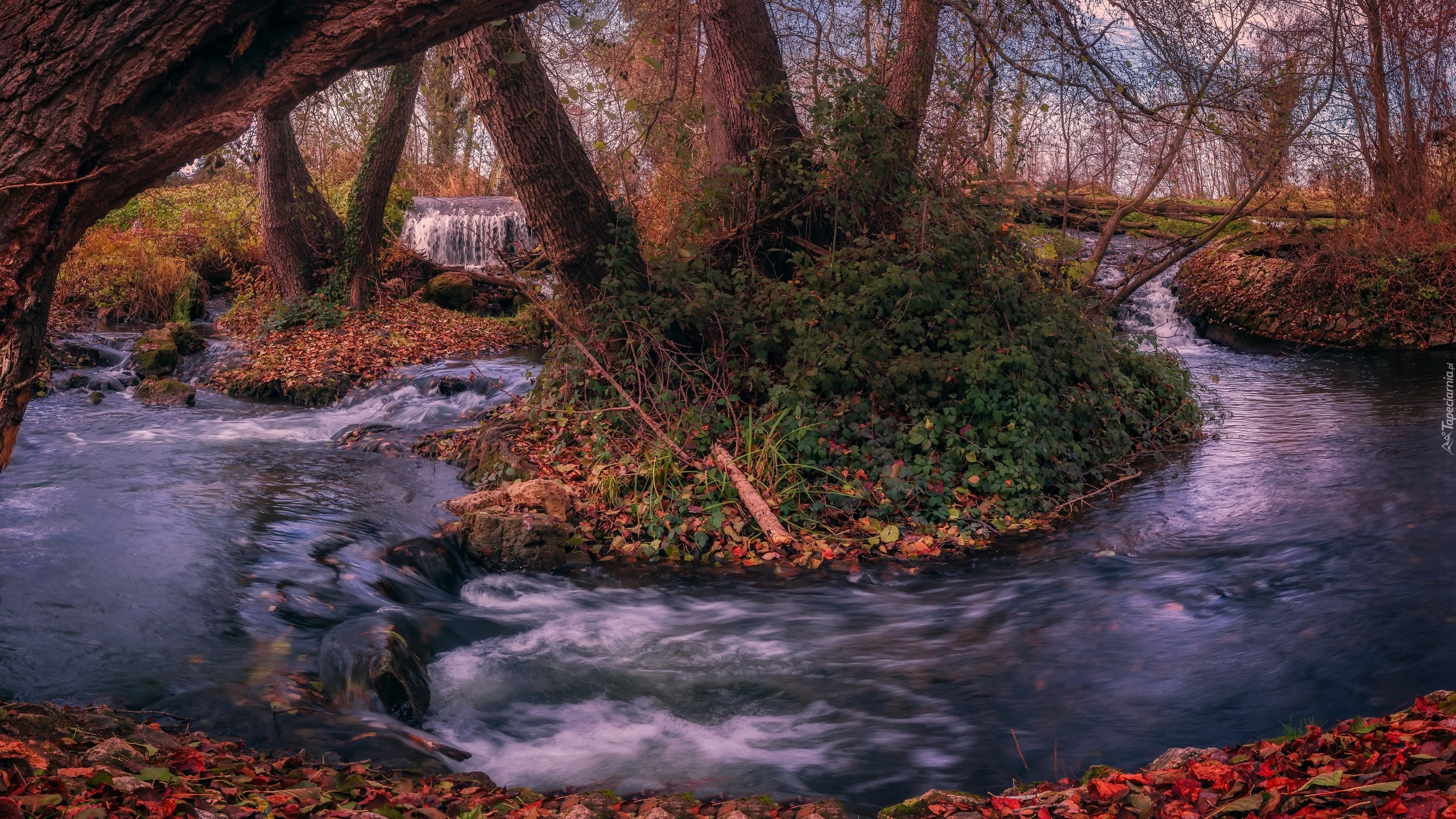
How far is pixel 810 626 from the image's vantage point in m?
6.27

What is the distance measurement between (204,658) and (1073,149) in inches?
358

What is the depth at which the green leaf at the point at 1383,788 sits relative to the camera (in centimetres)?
307

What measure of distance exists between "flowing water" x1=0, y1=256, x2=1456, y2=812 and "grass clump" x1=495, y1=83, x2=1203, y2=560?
64 centimetres

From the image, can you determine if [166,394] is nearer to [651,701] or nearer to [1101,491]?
[651,701]

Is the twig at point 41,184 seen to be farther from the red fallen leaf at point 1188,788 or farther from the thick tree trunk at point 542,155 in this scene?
the thick tree trunk at point 542,155

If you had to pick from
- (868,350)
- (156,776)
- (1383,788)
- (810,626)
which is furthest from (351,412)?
(1383,788)

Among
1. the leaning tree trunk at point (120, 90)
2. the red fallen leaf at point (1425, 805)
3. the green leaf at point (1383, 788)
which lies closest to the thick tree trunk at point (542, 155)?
the leaning tree trunk at point (120, 90)

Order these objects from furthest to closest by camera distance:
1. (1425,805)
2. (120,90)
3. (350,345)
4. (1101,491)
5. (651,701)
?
(350,345) → (1101,491) → (651,701) → (120,90) → (1425,805)

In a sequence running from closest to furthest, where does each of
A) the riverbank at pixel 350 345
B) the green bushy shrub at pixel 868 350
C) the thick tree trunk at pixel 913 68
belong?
the green bushy shrub at pixel 868 350, the thick tree trunk at pixel 913 68, the riverbank at pixel 350 345

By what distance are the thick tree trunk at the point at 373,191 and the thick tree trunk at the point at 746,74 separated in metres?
8.25

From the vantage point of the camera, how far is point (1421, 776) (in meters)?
3.13

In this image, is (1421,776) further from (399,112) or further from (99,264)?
(99,264)

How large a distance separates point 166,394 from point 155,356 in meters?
1.98

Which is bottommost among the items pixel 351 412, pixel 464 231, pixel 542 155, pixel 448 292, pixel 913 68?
pixel 351 412
